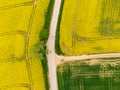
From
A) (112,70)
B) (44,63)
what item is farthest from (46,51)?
(112,70)

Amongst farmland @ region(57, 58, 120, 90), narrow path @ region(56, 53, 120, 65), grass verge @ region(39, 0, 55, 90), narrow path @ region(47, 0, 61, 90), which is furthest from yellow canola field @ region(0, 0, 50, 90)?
farmland @ region(57, 58, 120, 90)

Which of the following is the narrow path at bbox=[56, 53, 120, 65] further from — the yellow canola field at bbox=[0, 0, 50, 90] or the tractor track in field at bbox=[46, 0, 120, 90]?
the yellow canola field at bbox=[0, 0, 50, 90]

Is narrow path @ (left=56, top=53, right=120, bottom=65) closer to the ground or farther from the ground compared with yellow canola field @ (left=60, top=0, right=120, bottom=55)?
closer to the ground

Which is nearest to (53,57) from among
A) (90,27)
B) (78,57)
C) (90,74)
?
(78,57)

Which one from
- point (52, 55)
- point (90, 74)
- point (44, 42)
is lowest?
point (90, 74)

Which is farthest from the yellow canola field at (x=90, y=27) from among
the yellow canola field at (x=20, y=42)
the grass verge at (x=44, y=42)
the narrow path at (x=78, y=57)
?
the yellow canola field at (x=20, y=42)

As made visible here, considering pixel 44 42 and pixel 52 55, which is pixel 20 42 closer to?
pixel 44 42

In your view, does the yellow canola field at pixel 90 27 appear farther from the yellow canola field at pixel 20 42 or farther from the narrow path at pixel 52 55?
the yellow canola field at pixel 20 42
